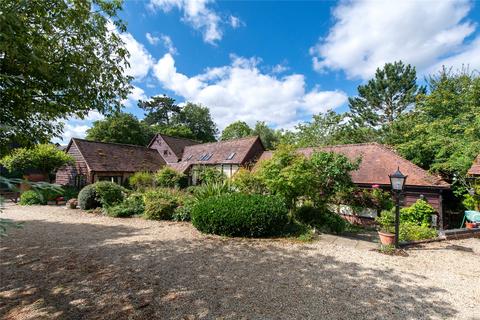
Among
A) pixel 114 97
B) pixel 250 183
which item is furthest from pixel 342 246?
pixel 114 97

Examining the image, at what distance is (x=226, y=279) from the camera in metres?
5.07

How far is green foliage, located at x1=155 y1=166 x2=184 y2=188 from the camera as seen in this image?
2095 centimetres

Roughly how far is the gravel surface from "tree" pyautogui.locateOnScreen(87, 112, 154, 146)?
96.8 ft

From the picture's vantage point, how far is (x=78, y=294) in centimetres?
432

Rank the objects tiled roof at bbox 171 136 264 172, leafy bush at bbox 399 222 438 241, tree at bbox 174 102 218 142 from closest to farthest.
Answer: leafy bush at bbox 399 222 438 241 → tiled roof at bbox 171 136 264 172 → tree at bbox 174 102 218 142

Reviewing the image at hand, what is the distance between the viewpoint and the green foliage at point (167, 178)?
68.7 feet

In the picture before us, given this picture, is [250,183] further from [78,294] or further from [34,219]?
[34,219]

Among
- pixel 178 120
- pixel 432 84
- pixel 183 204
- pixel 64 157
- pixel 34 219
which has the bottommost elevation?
pixel 34 219

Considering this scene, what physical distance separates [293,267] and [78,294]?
4.31 m

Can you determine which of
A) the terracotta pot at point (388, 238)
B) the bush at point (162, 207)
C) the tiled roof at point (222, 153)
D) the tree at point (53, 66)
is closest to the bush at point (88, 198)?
the bush at point (162, 207)

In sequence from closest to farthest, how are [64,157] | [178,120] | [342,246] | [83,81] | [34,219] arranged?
[83,81]
[342,246]
[34,219]
[64,157]
[178,120]

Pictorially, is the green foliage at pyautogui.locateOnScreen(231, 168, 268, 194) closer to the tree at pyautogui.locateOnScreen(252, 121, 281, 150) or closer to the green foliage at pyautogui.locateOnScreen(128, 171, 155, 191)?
the green foliage at pyautogui.locateOnScreen(128, 171, 155, 191)

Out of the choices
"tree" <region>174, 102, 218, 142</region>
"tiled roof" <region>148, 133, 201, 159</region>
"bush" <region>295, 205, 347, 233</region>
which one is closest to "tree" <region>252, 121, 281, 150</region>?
"tree" <region>174, 102, 218, 142</region>

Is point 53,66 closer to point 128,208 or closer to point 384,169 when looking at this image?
point 128,208
